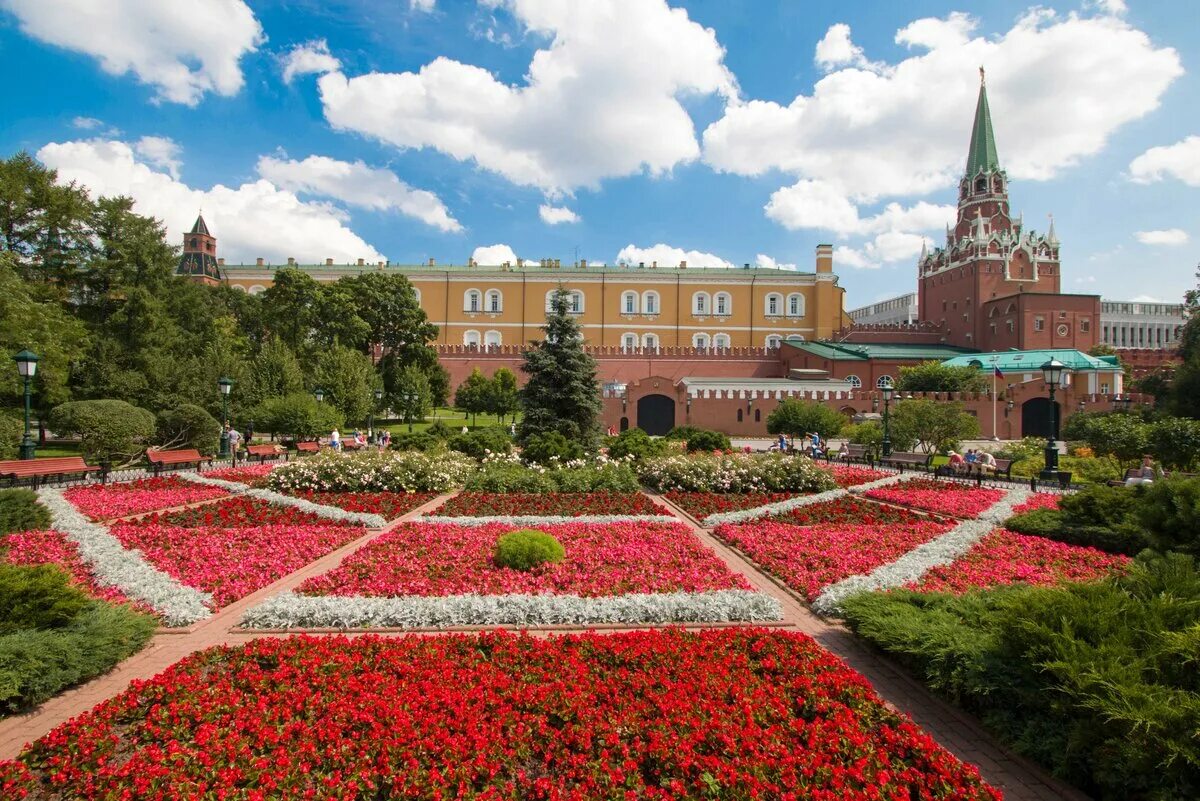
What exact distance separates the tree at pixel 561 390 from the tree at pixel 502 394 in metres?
18.1

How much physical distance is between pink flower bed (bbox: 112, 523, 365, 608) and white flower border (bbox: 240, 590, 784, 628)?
1.02 m

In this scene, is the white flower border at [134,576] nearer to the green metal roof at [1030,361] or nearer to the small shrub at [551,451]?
the small shrub at [551,451]

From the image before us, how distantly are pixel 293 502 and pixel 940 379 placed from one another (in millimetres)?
35786

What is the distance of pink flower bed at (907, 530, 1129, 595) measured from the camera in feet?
21.2

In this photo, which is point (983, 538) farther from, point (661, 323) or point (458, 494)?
point (661, 323)

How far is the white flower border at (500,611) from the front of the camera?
5.46 meters

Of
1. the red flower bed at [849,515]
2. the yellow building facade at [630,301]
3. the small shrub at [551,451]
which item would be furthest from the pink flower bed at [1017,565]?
the yellow building facade at [630,301]

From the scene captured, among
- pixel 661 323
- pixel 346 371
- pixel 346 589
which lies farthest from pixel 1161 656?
pixel 661 323

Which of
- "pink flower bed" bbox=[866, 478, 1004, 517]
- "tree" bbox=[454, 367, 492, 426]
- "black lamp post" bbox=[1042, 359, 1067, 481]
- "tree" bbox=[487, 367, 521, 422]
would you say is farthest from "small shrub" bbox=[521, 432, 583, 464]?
"tree" bbox=[454, 367, 492, 426]

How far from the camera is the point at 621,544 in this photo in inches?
320

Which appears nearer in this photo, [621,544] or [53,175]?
[621,544]

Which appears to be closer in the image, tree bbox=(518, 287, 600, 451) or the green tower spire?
tree bbox=(518, 287, 600, 451)

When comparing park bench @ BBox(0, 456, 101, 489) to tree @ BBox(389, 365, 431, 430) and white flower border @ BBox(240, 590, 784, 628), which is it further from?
tree @ BBox(389, 365, 431, 430)

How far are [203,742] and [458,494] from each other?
944 centimetres
